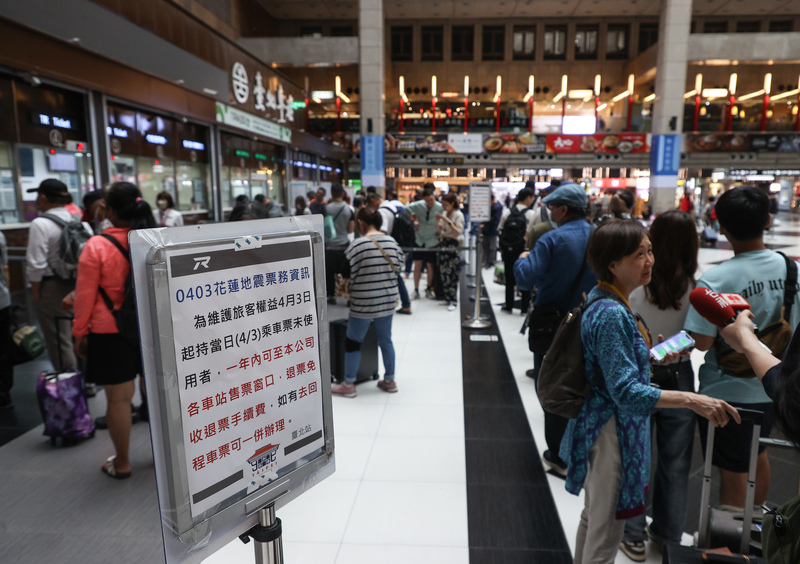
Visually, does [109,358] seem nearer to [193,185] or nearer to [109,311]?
[109,311]

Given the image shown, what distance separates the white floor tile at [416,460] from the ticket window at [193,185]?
29.5 feet

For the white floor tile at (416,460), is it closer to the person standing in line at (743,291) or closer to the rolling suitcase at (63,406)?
the person standing in line at (743,291)

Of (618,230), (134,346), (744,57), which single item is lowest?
(134,346)

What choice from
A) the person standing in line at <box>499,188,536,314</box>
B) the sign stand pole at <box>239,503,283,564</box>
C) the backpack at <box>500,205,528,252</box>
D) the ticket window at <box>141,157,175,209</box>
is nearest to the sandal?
the sign stand pole at <box>239,503,283,564</box>

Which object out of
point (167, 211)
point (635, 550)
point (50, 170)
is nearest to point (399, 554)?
point (635, 550)

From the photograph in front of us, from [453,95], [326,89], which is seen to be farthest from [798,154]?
[326,89]

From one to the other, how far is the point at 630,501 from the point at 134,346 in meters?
2.54

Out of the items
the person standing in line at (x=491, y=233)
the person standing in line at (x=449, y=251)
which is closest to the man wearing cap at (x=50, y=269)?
the person standing in line at (x=449, y=251)

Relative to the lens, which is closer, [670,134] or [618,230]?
[618,230]

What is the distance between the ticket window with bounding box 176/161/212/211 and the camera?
36.1 ft

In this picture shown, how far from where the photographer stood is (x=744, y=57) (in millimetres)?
19297

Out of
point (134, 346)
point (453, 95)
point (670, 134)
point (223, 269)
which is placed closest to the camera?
point (223, 269)

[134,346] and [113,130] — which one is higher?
[113,130]

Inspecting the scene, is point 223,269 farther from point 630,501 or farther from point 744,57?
point 744,57
